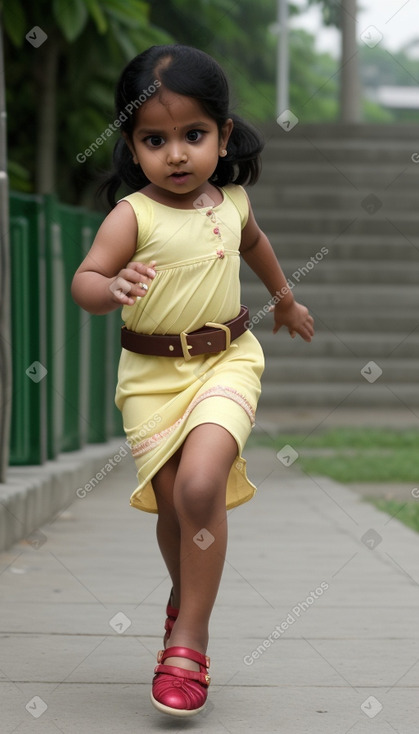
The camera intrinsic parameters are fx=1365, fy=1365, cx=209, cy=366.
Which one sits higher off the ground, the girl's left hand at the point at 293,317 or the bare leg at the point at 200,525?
the girl's left hand at the point at 293,317

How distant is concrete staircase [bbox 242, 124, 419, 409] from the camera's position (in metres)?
12.8

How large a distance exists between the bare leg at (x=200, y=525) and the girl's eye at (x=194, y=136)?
708 mm

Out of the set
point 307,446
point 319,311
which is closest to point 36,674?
point 307,446

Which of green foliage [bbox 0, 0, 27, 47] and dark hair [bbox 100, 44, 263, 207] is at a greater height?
dark hair [bbox 100, 44, 263, 207]

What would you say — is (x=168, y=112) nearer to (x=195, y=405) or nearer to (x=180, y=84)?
(x=180, y=84)

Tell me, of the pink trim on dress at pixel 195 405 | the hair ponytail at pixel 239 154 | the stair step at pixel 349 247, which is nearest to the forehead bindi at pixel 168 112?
the hair ponytail at pixel 239 154

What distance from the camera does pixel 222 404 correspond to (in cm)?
335

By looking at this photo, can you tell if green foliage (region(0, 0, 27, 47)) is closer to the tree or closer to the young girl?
the tree

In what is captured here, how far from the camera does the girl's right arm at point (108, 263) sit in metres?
3.23

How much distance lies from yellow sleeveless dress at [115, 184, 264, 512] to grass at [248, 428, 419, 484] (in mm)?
4487

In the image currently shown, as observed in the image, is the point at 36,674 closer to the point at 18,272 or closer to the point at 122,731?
the point at 122,731

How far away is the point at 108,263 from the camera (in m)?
3.34

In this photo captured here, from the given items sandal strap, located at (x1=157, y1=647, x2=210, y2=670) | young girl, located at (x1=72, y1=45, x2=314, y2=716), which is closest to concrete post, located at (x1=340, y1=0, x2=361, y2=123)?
young girl, located at (x1=72, y1=45, x2=314, y2=716)

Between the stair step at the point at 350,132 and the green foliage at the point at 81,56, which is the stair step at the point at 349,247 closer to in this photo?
the green foliage at the point at 81,56
